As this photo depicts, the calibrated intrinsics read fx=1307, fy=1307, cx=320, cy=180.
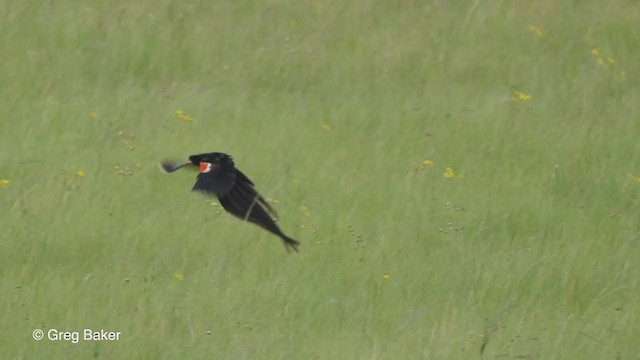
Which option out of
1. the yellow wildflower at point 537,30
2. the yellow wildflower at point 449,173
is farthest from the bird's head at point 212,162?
the yellow wildflower at point 537,30

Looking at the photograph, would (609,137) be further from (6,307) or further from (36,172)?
(6,307)

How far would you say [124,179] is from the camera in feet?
22.1

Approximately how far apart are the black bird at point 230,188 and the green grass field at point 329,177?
12.2 inches

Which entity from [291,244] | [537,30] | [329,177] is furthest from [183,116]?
[537,30]

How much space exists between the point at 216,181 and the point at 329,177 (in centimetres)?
181

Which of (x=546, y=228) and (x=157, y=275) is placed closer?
(x=157, y=275)

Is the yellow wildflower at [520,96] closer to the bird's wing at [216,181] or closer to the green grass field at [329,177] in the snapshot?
the green grass field at [329,177]

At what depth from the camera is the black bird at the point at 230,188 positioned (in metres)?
5.20

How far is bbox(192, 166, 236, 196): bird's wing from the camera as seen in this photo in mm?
5102

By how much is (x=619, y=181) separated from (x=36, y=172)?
3.17 m

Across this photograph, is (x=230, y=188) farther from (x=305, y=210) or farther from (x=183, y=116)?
(x=183, y=116)

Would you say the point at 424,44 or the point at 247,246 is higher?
the point at 424,44

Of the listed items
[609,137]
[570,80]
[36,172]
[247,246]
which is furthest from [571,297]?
[570,80]

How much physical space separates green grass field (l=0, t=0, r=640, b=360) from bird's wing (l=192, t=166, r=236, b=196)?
0.51 meters
